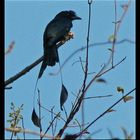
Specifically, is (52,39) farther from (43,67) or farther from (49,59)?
(43,67)

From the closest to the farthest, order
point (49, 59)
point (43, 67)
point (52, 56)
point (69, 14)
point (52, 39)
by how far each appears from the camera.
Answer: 1. point (43, 67)
2. point (49, 59)
3. point (52, 56)
4. point (52, 39)
5. point (69, 14)

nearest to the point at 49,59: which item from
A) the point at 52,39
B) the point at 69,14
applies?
the point at 52,39

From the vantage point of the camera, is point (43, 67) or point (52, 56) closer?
point (43, 67)

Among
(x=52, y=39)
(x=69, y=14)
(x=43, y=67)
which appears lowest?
(x=43, y=67)

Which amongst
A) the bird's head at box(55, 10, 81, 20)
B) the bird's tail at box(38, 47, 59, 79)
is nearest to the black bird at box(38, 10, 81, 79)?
the bird's tail at box(38, 47, 59, 79)

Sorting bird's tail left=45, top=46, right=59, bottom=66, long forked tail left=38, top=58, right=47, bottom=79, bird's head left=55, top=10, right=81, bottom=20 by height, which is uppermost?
bird's head left=55, top=10, right=81, bottom=20

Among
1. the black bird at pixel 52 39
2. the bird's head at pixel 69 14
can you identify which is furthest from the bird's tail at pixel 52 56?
the bird's head at pixel 69 14

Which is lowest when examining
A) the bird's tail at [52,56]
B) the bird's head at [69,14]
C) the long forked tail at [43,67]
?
the long forked tail at [43,67]

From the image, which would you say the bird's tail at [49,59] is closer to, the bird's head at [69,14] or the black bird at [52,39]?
the black bird at [52,39]

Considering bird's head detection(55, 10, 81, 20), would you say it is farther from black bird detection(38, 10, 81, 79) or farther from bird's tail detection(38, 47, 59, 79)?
bird's tail detection(38, 47, 59, 79)
